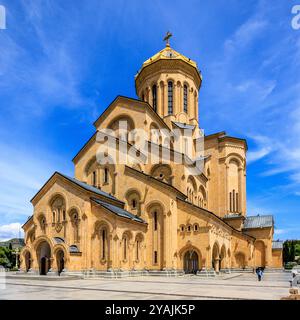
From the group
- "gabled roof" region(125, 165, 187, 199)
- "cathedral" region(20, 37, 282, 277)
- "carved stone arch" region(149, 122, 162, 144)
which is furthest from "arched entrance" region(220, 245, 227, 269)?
"carved stone arch" region(149, 122, 162, 144)

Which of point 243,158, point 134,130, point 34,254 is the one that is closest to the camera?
point 34,254

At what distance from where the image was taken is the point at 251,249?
40.7 m

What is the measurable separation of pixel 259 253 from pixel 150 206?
1826cm

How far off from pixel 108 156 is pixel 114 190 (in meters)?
3.42

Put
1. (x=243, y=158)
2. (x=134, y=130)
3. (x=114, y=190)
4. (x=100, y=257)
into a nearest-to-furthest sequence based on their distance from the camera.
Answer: (x=100, y=257) < (x=114, y=190) < (x=134, y=130) < (x=243, y=158)

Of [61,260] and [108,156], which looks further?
[108,156]

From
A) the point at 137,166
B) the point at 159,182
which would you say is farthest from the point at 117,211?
the point at 137,166

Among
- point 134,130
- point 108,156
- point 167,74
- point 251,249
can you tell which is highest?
point 167,74

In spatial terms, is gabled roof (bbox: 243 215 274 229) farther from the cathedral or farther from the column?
the column

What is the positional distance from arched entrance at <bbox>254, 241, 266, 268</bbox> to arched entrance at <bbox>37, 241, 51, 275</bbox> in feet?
80.4

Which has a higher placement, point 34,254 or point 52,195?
point 52,195

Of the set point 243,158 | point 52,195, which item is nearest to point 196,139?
point 243,158

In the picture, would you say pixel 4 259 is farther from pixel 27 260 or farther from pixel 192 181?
pixel 192 181

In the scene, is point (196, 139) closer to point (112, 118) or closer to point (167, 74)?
point (167, 74)
